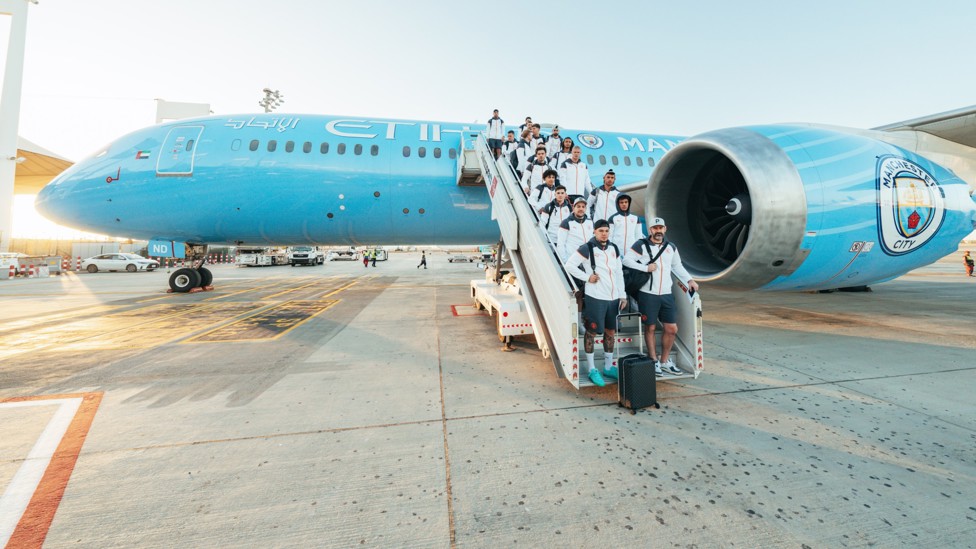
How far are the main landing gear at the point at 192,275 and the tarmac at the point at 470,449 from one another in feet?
24.2

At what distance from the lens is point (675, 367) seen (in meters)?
4.01

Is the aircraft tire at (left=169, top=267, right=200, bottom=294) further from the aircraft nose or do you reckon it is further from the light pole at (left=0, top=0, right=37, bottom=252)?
the light pole at (left=0, top=0, right=37, bottom=252)

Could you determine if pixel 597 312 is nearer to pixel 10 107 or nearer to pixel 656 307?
pixel 656 307

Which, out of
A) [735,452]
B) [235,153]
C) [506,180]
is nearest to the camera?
[735,452]

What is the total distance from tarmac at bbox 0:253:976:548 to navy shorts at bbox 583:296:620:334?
65 cm

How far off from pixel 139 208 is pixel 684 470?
12.6 metres

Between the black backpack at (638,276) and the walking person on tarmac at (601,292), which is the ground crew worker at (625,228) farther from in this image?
the walking person on tarmac at (601,292)

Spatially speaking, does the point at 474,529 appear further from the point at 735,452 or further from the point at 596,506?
the point at 735,452

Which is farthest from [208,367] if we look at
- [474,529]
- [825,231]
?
[825,231]

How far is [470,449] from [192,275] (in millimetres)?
14011

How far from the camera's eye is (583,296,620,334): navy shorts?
12.5ft

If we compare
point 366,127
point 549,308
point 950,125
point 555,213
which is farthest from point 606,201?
point 366,127

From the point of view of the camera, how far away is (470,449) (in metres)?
2.64

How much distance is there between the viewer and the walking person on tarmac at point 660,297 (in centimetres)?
396
